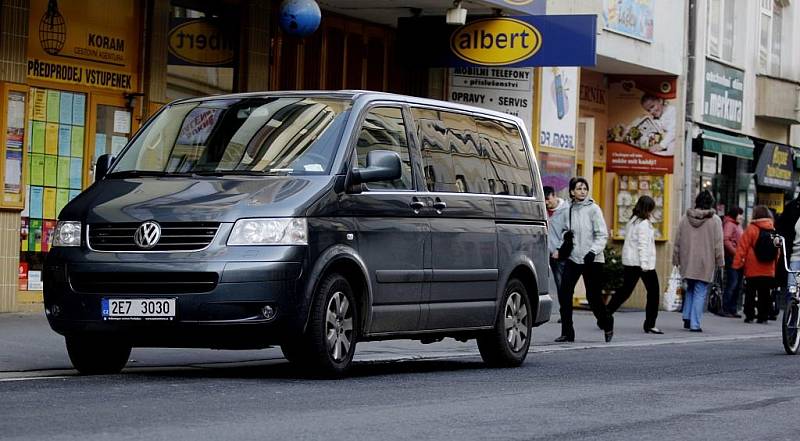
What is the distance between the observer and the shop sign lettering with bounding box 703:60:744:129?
33750 millimetres

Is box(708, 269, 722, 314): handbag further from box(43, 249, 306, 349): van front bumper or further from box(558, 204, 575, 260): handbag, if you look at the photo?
box(43, 249, 306, 349): van front bumper

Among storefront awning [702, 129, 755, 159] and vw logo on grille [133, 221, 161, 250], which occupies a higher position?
storefront awning [702, 129, 755, 159]

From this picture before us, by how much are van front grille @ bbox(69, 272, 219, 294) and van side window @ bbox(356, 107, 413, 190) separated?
158 centimetres

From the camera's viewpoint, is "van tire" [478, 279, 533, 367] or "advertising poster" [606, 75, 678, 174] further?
"advertising poster" [606, 75, 678, 174]

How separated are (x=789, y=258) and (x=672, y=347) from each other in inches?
65.0

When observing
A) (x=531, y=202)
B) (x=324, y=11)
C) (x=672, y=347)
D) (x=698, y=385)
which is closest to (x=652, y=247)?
(x=672, y=347)

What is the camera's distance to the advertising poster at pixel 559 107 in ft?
89.3

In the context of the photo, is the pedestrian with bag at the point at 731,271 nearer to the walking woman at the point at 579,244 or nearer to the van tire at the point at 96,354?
the walking woman at the point at 579,244

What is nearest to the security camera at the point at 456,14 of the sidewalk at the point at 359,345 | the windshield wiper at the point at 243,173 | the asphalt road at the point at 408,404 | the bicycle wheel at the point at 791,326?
the sidewalk at the point at 359,345

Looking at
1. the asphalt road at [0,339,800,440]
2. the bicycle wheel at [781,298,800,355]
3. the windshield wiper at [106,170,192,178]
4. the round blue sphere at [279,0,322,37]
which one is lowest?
the asphalt road at [0,339,800,440]

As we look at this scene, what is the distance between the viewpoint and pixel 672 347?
1862 centimetres

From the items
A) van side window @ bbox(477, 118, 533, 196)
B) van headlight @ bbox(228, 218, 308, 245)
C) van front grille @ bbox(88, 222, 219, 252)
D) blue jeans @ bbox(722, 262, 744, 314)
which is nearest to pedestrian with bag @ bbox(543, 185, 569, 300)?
van side window @ bbox(477, 118, 533, 196)

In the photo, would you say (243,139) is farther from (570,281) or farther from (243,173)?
(570,281)

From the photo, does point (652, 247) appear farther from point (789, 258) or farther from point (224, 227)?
point (224, 227)
